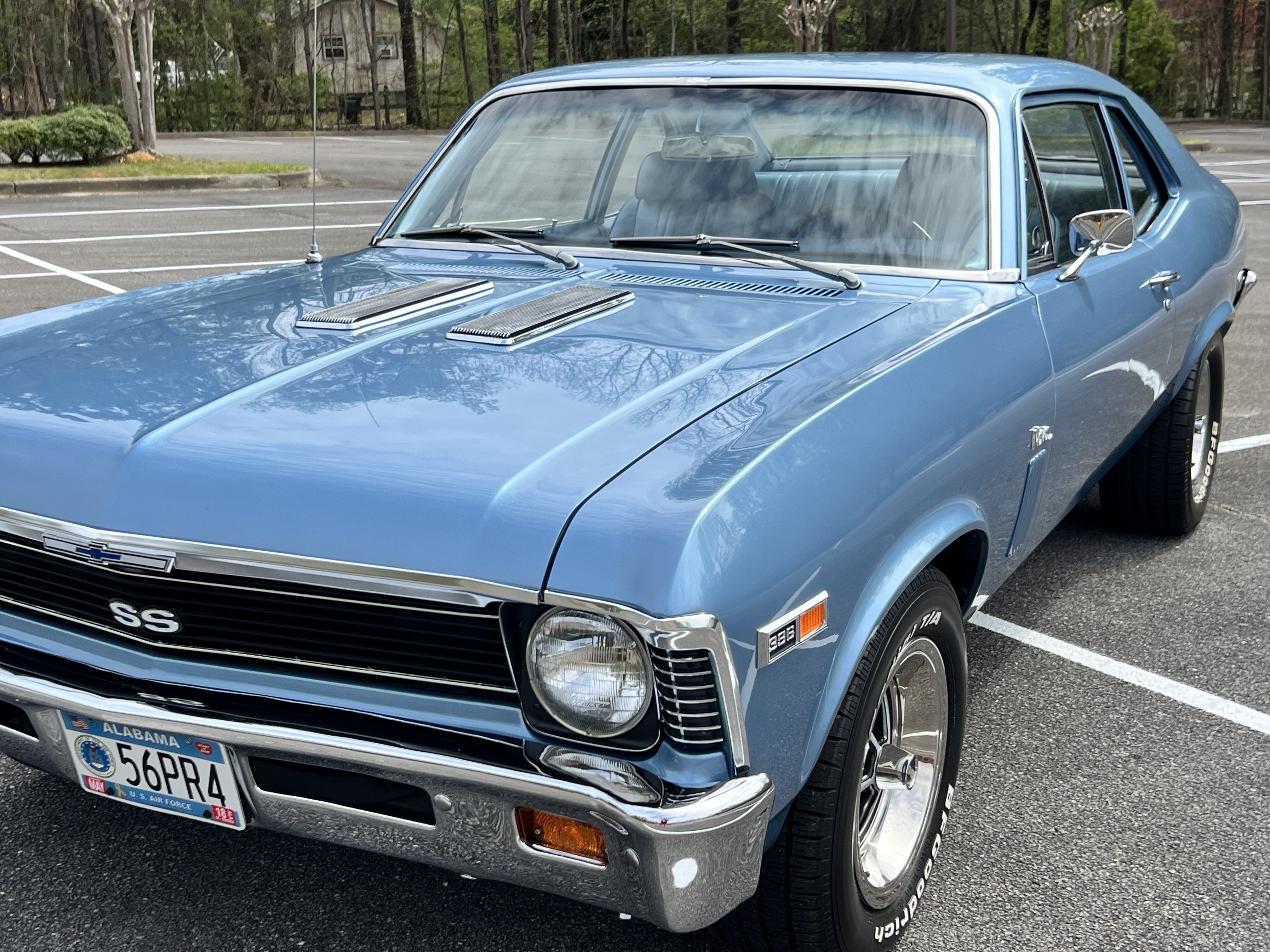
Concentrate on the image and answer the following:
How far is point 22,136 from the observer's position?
18406 mm

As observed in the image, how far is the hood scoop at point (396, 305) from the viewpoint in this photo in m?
2.69

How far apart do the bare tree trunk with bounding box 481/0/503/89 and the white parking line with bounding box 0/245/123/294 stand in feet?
99.0

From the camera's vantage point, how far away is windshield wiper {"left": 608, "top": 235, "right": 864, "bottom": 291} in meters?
2.94

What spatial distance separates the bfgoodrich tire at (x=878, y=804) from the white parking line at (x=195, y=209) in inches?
486

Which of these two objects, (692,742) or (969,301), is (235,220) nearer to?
(969,301)

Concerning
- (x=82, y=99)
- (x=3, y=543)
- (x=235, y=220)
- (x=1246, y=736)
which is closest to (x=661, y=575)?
(x=3, y=543)

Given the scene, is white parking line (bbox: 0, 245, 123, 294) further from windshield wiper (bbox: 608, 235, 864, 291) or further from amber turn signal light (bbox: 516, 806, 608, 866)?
amber turn signal light (bbox: 516, 806, 608, 866)

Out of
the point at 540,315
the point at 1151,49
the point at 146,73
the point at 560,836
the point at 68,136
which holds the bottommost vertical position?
the point at 560,836

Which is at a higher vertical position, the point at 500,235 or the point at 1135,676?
the point at 500,235

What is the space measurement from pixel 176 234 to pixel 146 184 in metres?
4.88

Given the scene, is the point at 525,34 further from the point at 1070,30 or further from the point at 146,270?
the point at 146,270

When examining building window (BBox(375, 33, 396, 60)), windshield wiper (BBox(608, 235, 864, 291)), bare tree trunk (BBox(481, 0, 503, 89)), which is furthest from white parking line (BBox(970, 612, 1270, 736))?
building window (BBox(375, 33, 396, 60))

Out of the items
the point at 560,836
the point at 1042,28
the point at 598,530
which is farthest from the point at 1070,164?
the point at 1042,28

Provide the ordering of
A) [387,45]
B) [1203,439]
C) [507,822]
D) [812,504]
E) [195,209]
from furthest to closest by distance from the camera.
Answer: [387,45] < [195,209] < [1203,439] < [812,504] < [507,822]
